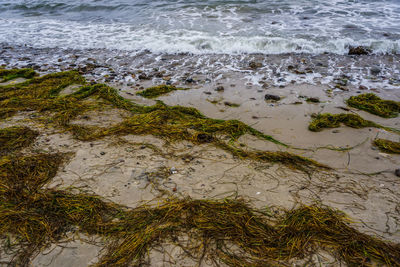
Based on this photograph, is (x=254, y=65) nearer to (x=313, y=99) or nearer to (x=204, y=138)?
(x=313, y=99)

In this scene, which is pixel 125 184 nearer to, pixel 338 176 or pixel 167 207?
pixel 167 207

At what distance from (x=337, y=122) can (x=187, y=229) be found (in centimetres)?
320

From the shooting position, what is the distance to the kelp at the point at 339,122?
3887 millimetres

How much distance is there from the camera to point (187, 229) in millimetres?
2326

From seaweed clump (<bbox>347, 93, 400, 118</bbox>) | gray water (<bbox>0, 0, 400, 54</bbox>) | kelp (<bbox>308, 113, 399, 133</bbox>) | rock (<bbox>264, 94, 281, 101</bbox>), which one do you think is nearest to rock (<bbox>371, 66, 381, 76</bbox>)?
gray water (<bbox>0, 0, 400, 54</bbox>)

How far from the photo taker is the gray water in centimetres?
751

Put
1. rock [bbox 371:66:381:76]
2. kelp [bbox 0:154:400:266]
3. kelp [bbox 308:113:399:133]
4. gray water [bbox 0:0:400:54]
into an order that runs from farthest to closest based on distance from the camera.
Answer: gray water [bbox 0:0:400:54] → rock [bbox 371:66:381:76] → kelp [bbox 308:113:399:133] → kelp [bbox 0:154:400:266]

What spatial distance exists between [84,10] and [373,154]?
14087mm

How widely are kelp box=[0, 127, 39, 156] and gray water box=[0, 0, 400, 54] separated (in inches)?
197

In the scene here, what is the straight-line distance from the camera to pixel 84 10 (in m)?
12.3

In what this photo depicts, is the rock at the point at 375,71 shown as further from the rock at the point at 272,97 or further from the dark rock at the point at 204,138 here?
the dark rock at the point at 204,138

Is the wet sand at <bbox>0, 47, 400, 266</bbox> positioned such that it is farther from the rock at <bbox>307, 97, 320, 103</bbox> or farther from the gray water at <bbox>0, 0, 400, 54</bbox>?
the gray water at <bbox>0, 0, 400, 54</bbox>

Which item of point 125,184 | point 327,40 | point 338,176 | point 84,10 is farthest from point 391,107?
point 84,10

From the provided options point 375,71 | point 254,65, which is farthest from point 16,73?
point 375,71
